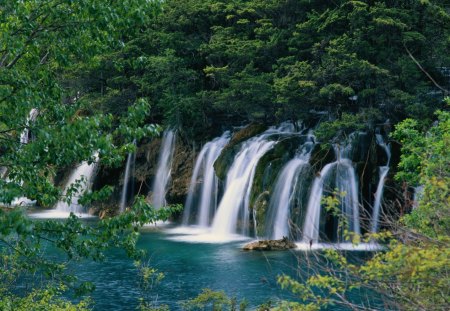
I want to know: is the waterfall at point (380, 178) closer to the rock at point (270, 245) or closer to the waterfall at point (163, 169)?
the rock at point (270, 245)

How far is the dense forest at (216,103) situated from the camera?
7.49 m

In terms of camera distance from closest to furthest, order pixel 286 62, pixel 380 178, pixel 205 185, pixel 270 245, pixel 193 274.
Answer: pixel 193 274
pixel 270 245
pixel 380 178
pixel 286 62
pixel 205 185

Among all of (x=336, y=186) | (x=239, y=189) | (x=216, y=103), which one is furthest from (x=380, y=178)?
(x=216, y=103)

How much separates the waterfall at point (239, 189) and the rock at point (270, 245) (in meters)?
3.51

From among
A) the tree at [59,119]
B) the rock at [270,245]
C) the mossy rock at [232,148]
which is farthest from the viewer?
the mossy rock at [232,148]

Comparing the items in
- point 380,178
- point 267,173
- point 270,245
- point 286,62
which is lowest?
point 270,245

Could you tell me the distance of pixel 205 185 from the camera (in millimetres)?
31484

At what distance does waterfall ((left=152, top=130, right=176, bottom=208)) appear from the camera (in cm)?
3465

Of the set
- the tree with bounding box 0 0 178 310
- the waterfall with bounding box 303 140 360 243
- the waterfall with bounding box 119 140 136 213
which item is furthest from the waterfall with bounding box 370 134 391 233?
the waterfall with bounding box 119 140 136 213

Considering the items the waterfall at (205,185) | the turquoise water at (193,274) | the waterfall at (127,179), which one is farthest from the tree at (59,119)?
the waterfall at (127,179)

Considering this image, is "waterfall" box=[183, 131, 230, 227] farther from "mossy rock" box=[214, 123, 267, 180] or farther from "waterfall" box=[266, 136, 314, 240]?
"waterfall" box=[266, 136, 314, 240]

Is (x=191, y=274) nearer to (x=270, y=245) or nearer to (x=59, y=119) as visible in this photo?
(x=270, y=245)

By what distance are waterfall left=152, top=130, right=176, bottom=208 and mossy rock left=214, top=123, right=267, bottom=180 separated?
4.75 meters

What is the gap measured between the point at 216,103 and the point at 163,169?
222 inches
